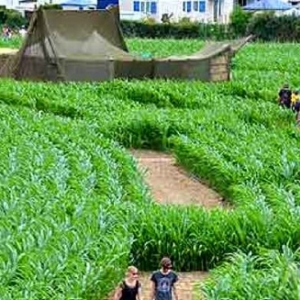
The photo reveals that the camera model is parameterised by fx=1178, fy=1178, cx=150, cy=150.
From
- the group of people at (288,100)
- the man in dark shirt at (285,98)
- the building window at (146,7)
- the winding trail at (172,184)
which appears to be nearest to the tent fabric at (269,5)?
the building window at (146,7)

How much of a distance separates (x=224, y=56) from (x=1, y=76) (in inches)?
205

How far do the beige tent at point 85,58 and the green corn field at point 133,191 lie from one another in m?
1.46

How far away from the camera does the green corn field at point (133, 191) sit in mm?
10156

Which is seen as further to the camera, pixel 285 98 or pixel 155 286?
pixel 285 98

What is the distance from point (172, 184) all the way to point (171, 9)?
41.3 meters

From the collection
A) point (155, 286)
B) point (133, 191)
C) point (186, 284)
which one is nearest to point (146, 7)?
point (133, 191)

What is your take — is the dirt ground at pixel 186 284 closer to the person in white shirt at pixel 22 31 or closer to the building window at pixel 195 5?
the person in white shirt at pixel 22 31

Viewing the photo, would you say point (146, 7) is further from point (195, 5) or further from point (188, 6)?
point (195, 5)

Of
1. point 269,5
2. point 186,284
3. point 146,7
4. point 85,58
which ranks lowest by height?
point 146,7

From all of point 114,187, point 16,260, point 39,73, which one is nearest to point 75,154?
point 114,187

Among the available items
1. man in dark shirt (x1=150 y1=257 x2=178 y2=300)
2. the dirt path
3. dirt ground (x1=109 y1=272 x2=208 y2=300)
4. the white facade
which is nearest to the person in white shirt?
the white facade

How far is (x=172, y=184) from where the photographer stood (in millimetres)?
16609

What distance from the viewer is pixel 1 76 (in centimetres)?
2741

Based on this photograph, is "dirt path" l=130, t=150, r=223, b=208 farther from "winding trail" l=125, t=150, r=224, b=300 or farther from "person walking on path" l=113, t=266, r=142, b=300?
"person walking on path" l=113, t=266, r=142, b=300
